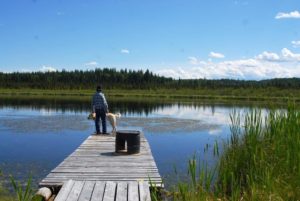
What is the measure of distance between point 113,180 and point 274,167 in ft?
9.71

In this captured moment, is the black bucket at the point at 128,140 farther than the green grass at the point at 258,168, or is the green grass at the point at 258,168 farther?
the black bucket at the point at 128,140

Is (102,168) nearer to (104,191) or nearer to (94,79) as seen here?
(104,191)

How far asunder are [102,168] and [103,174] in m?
0.66

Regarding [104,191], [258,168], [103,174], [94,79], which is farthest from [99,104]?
[94,79]

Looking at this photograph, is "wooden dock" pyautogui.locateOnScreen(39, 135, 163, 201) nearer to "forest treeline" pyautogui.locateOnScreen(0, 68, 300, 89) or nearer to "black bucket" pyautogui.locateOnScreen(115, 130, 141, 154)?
"black bucket" pyautogui.locateOnScreen(115, 130, 141, 154)

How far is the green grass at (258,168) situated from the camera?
18.5ft

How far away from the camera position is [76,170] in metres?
8.80

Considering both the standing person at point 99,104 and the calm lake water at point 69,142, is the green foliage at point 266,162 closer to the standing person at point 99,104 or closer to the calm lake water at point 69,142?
the calm lake water at point 69,142

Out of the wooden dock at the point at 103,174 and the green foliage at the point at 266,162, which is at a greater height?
the green foliage at the point at 266,162

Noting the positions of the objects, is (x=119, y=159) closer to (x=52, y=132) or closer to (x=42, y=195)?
(x=42, y=195)

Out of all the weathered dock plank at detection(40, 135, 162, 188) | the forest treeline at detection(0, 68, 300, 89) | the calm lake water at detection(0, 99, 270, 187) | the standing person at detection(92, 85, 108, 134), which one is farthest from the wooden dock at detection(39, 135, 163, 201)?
the forest treeline at detection(0, 68, 300, 89)

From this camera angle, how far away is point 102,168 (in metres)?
9.09

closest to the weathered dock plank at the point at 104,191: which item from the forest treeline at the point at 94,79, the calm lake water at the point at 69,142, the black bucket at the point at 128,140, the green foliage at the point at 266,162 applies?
the green foliage at the point at 266,162

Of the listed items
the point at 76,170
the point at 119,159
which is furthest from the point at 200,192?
the point at 119,159
